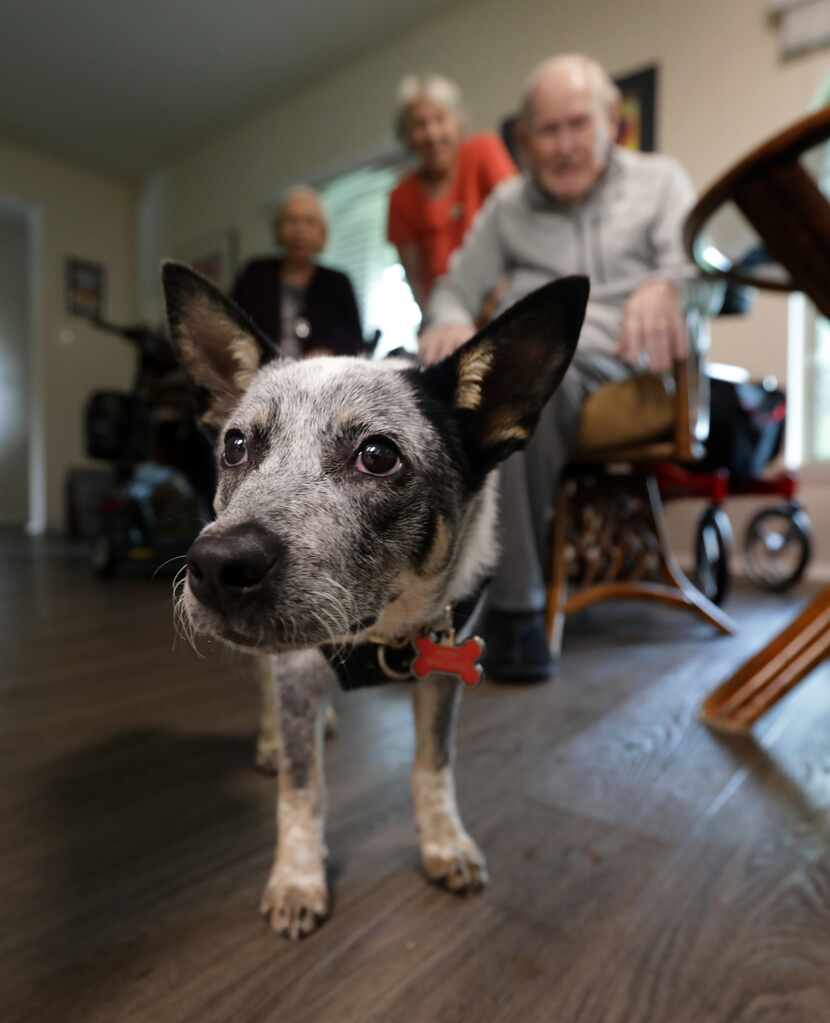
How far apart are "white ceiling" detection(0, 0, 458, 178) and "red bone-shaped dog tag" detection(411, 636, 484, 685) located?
504 centimetres

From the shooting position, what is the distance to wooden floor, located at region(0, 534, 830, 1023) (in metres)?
0.64

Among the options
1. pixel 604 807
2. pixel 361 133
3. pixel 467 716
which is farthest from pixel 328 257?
pixel 604 807

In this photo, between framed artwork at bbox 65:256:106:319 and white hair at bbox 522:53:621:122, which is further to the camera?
framed artwork at bbox 65:256:106:319

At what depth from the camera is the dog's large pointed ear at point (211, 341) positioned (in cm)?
79

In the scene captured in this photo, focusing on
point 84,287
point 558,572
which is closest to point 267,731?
point 558,572

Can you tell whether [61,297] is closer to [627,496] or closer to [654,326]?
[627,496]

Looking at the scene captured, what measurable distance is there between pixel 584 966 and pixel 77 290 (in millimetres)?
7550

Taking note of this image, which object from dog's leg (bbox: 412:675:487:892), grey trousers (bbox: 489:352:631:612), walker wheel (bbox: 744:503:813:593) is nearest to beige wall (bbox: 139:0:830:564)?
walker wheel (bbox: 744:503:813:593)

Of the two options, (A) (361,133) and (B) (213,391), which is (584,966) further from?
(A) (361,133)

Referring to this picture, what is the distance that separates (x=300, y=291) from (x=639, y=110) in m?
2.44

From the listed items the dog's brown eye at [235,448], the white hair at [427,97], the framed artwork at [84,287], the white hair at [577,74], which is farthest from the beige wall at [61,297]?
the dog's brown eye at [235,448]

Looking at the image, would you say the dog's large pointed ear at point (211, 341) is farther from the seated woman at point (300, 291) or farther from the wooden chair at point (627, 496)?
the seated woman at point (300, 291)

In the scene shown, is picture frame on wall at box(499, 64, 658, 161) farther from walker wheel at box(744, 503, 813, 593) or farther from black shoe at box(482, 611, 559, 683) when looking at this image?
black shoe at box(482, 611, 559, 683)

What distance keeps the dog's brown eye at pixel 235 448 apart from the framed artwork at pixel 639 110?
368cm
